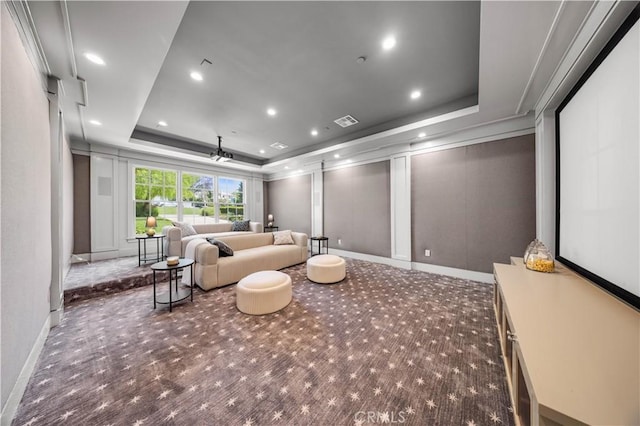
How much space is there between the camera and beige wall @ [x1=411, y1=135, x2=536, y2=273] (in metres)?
3.22

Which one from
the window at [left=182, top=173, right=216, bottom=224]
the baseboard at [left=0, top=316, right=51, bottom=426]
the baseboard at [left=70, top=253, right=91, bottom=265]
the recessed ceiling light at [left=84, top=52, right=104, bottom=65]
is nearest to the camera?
the baseboard at [left=0, top=316, right=51, bottom=426]

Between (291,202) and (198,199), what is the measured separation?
2817 mm

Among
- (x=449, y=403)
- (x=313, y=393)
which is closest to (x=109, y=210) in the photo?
(x=313, y=393)

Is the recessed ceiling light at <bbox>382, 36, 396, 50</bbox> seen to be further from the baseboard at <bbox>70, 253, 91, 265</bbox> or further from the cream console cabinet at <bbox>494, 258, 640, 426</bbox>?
the baseboard at <bbox>70, 253, 91, 265</bbox>

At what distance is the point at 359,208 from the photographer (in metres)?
5.28

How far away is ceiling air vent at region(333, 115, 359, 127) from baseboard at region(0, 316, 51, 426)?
4.53 meters

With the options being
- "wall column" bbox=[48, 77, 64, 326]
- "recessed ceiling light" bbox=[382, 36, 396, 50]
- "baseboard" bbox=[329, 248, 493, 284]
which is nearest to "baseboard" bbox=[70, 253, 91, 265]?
"wall column" bbox=[48, 77, 64, 326]

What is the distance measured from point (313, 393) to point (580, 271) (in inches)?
98.0

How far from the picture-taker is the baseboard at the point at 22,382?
4.03 ft

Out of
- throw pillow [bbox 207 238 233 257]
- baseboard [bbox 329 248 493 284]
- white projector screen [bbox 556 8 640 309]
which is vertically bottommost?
baseboard [bbox 329 248 493 284]

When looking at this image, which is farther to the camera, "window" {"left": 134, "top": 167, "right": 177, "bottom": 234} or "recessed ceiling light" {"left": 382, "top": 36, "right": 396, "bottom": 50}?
"window" {"left": 134, "top": 167, "right": 177, "bottom": 234}

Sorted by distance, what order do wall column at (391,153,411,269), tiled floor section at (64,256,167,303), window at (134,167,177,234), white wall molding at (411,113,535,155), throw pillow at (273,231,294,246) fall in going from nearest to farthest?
tiled floor section at (64,256,167,303), white wall molding at (411,113,535,155), wall column at (391,153,411,269), throw pillow at (273,231,294,246), window at (134,167,177,234)

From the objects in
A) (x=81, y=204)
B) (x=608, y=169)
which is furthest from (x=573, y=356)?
(x=81, y=204)

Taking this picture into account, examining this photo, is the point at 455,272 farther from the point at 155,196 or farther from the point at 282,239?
the point at 155,196
